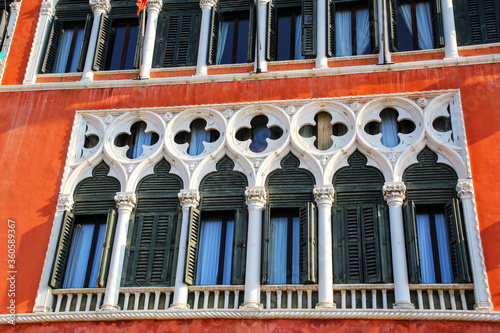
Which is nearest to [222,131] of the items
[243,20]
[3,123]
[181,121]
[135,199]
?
[181,121]

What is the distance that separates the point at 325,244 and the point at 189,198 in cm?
279

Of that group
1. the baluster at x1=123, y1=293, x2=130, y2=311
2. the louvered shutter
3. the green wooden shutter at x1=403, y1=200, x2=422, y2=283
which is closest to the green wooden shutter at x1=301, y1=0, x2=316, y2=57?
the louvered shutter

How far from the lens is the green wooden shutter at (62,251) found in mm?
14617

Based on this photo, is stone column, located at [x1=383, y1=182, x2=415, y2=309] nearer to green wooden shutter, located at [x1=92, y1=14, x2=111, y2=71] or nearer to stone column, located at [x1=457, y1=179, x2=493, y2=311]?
stone column, located at [x1=457, y1=179, x2=493, y2=311]

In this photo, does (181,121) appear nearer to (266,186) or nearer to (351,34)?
(266,186)

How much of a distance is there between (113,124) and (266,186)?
3580 millimetres

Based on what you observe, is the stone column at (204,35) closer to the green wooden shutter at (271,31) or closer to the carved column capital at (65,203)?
the green wooden shutter at (271,31)

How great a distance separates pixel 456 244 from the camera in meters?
13.8

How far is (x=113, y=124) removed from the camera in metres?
16.4

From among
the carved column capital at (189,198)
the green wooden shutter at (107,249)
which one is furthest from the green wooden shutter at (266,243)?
the green wooden shutter at (107,249)

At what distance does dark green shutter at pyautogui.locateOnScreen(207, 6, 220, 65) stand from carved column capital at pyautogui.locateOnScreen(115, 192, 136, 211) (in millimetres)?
3555

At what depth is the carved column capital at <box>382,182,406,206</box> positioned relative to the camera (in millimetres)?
14433

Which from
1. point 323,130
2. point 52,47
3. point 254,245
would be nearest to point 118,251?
point 254,245

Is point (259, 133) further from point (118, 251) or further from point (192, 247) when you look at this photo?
point (118, 251)
